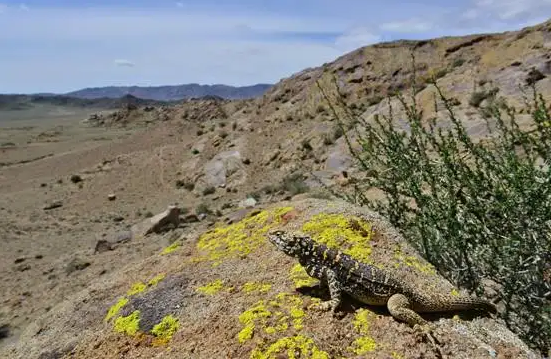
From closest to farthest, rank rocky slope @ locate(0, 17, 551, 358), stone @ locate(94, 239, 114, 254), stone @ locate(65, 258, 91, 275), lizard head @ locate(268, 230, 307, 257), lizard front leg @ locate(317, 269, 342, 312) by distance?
lizard front leg @ locate(317, 269, 342, 312) → rocky slope @ locate(0, 17, 551, 358) → lizard head @ locate(268, 230, 307, 257) → stone @ locate(65, 258, 91, 275) → stone @ locate(94, 239, 114, 254)

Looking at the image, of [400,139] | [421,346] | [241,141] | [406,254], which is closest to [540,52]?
[241,141]

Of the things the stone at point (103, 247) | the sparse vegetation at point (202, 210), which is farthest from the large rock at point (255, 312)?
the sparse vegetation at point (202, 210)

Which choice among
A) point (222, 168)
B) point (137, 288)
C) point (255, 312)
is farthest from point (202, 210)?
point (255, 312)

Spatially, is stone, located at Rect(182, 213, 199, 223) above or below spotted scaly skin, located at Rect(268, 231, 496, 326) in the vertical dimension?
below

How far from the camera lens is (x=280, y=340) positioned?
3.54 metres

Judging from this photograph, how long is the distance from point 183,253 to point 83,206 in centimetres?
1993

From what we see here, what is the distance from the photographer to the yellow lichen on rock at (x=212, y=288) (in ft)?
14.9

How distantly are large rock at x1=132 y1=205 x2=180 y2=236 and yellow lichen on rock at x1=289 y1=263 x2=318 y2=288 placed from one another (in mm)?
12606

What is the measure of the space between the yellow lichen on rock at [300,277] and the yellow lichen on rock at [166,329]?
39.5 inches

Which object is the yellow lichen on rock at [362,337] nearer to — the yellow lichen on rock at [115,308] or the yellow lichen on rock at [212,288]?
the yellow lichen on rock at [212,288]

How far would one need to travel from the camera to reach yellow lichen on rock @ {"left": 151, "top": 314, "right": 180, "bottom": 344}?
4.09 m

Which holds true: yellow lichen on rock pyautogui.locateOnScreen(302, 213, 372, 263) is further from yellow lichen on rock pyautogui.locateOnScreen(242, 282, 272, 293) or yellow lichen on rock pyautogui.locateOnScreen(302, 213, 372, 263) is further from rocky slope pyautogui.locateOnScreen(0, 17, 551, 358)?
yellow lichen on rock pyautogui.locateOnScreen(242, 282, 272, 293)

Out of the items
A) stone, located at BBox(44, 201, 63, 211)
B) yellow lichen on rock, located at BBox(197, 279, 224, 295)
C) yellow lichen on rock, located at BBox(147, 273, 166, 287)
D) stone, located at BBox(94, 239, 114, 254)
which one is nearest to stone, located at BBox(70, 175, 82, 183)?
stone, located at BBox(44, 201, 63, 211)

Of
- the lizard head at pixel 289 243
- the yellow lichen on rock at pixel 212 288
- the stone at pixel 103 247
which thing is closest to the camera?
the lizard head at pixel 289 243
